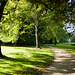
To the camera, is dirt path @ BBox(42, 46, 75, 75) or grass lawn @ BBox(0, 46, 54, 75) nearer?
dirt path @ BBox(42, 46, 75, 75)

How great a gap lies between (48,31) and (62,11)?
44.3 ft

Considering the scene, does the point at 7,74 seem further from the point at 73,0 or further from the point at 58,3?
the point at 73,0

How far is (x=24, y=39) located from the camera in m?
28.0

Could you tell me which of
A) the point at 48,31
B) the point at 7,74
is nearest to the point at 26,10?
the point at 48,31

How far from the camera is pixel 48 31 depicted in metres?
20.5

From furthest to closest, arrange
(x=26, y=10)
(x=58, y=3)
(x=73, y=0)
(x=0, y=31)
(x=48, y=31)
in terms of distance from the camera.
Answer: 1. (x=48, y=31)
2. (x=26, y=10)
3. (x=0, y=31)
4. (x=73, y=0)
5. (x=58, y=3)

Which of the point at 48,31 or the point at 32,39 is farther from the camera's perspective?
the point at 32,39

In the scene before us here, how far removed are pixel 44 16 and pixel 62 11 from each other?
496 inches

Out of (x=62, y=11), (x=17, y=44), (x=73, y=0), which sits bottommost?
(x=17, y=44)

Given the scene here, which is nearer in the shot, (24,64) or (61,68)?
(61,68)

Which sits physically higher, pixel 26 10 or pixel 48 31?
pixel 26 10

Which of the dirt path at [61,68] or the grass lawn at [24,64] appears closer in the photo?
the dirt path at [61,68]

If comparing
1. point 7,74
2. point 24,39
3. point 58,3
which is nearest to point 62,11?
point 58,3

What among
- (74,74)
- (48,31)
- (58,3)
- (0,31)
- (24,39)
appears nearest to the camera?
(74,74)
